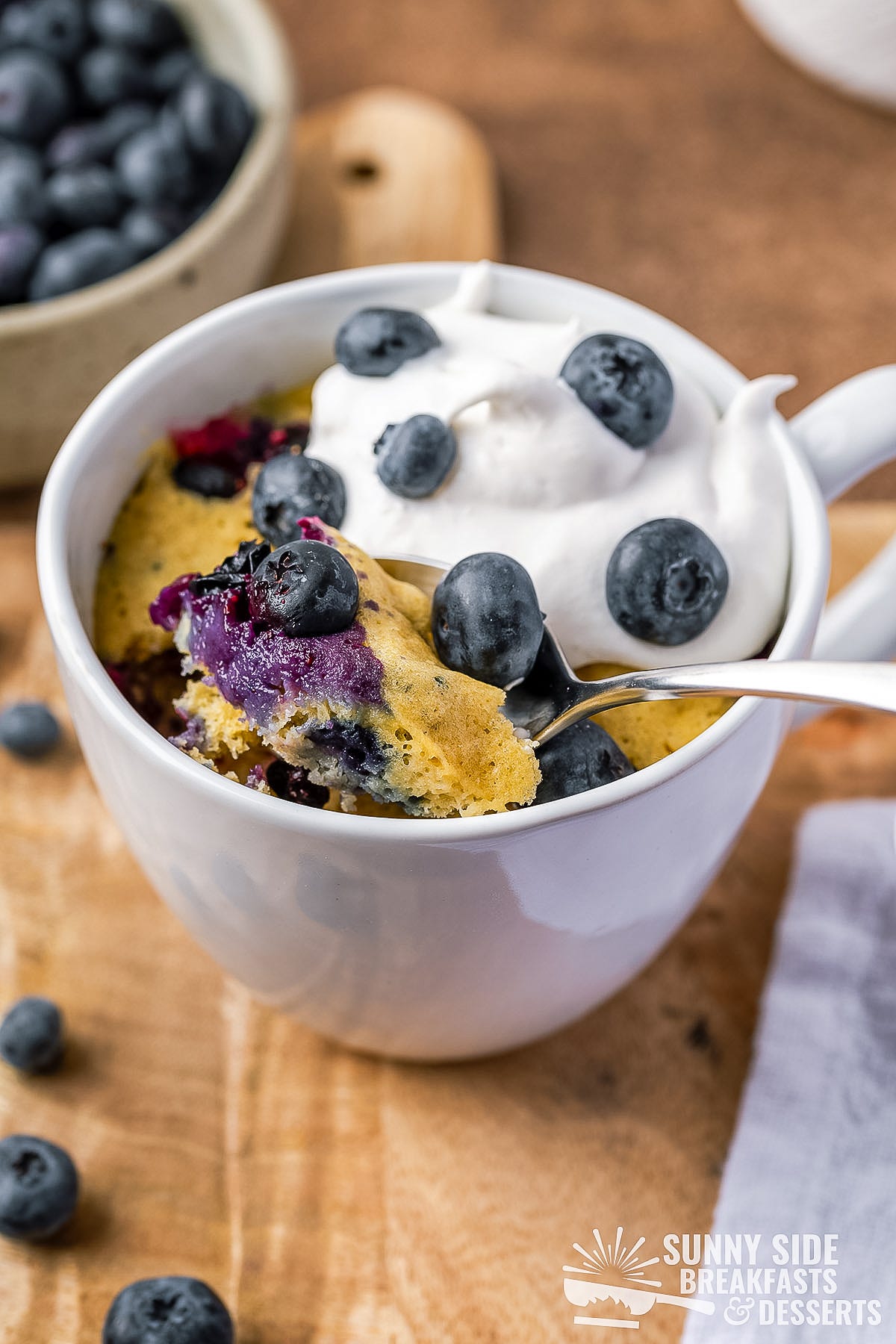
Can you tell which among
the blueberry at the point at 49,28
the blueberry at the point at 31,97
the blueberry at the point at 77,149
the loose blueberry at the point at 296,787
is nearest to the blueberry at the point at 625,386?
the loose blueberry at the point at 296,787

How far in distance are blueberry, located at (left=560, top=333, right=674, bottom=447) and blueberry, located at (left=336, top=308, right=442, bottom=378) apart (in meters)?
0.15

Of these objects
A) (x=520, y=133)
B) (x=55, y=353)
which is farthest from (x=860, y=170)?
(x=55, y=353)

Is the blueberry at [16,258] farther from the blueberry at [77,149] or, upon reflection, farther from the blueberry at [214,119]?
the blueberry at [214,119]

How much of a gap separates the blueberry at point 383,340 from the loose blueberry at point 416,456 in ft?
0.31

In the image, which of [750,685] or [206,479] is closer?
[750,685]

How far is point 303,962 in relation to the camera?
1.14 meters

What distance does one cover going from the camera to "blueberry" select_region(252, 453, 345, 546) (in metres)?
1.17

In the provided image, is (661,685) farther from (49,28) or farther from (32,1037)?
(49,28)

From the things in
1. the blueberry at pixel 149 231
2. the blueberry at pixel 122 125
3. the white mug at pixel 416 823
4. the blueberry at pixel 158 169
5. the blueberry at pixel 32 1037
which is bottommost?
the blueberry at pixel 32 1037

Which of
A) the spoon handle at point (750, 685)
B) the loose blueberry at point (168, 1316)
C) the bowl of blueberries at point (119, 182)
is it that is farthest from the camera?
the bowl of blueberries at point (119, 182)

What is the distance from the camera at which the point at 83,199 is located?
2090 mm

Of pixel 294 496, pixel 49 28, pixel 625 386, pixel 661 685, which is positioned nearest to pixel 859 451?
pixel 625 386

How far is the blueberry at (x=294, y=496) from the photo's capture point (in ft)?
3.83

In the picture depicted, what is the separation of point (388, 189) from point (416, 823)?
1.68m
